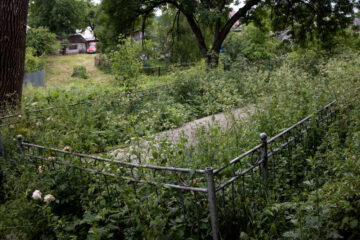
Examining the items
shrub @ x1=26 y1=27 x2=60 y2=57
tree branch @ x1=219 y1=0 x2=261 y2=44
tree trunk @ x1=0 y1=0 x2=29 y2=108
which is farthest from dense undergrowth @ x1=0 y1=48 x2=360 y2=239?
shrub @ x1=26 y1=27 x2=60 y2=57

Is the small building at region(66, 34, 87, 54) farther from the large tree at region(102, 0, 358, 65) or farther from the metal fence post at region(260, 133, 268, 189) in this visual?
the metal fence post at region(260, 133, 268, 189)

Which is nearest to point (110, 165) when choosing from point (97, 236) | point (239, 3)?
point (97, 236)

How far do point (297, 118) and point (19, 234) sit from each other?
4459 millimetres

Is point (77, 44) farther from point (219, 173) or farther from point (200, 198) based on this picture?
point (200, 198)

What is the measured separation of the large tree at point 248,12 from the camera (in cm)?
1444

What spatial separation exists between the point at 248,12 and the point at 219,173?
14892 millimetres

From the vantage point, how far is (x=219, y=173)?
11.3ft

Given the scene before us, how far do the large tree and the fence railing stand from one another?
10.5 meters

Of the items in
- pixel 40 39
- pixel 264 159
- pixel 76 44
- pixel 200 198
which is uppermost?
pixel 76 44

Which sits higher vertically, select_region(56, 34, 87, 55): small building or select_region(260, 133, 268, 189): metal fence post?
select_region(56, 34, 87, 55): small building

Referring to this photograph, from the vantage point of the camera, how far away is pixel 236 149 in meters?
4.11

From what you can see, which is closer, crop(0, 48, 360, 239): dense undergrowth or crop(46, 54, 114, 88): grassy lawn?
crop(0, 48, 360, 239): dense undergrowth

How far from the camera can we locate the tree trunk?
6836 mm

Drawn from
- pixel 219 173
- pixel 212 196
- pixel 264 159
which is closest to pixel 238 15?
pixel 264 159
